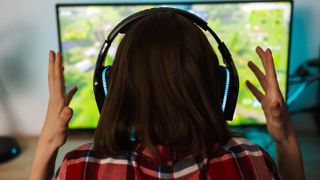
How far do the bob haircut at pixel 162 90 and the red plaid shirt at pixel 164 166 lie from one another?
17 millimetres

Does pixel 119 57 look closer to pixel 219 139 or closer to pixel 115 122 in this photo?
pixel 115 122

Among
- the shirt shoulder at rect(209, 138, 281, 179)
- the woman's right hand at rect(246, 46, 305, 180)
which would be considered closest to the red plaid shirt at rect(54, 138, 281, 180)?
the shirt shoulder at rect(209, 138, 281, 179)

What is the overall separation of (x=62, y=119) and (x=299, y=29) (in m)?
0.99

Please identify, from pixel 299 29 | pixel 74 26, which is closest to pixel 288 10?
pixel 299 29

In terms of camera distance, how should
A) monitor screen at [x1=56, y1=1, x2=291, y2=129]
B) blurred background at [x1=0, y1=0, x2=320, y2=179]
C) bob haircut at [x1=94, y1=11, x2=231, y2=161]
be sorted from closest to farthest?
bob haircut at [x1=94, y1=11, x2=231, y2=161] < monitor screen at [x1=56, y1=1, x2=291, y2=129] < blurred background at [x1=0, y1=0, x2=320, y2=179]

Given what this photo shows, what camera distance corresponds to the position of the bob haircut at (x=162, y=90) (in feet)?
2.14

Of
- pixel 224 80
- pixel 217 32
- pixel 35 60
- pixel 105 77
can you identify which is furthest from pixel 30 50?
pixel 224 80

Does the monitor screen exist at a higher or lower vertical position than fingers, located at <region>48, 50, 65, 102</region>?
higher

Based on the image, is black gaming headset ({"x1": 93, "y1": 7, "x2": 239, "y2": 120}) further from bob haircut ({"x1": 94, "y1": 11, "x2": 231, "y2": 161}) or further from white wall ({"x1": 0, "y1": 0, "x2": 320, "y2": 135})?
white wall ({"x1": 0, "y1": 0, "x2": 320, "y2": 135})

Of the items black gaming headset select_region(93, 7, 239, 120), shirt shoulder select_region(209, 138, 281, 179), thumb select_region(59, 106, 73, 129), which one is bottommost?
shirt shoulder select_region(209, 138, 281, 179)

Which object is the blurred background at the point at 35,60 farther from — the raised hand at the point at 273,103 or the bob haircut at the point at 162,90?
the bob haircut at the point at 162,90

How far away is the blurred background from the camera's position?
1.45m

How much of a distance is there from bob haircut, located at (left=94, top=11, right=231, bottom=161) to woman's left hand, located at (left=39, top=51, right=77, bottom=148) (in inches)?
5.3

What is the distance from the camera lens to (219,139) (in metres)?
0.69
